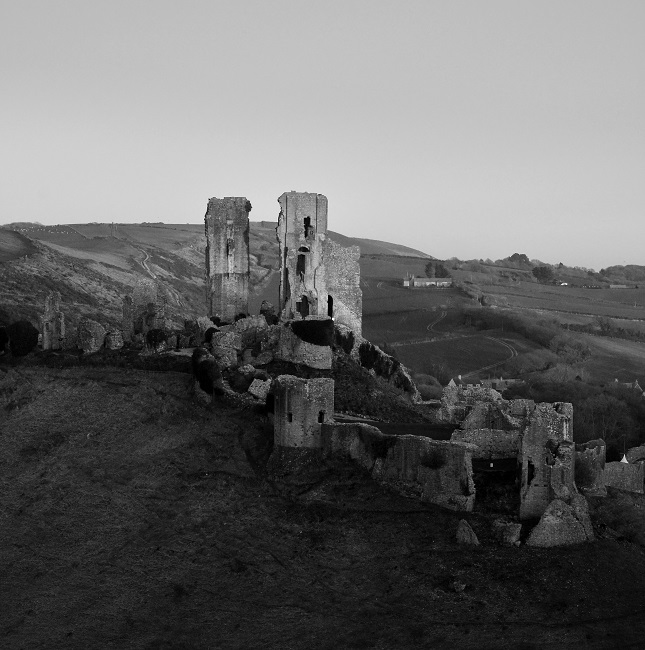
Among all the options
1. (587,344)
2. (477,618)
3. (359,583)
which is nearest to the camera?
(477,618)

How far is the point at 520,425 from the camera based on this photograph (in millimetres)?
33094

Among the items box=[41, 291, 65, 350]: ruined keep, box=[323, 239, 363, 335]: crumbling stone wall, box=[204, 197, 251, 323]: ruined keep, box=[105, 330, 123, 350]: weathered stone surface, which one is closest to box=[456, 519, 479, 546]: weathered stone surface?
box=[323, 239, 363, 335]: crumbling stone wall

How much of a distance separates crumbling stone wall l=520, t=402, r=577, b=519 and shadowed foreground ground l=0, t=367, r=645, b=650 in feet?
4.59

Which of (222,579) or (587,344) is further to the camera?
(587,344)

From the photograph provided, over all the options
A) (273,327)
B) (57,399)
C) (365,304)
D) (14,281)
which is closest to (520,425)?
(273,327)

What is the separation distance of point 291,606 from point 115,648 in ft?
13.4

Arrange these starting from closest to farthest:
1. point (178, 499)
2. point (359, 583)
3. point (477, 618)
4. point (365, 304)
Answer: point (477, 618)
point (359, 583)
point (178, 499)
point (365, 304)


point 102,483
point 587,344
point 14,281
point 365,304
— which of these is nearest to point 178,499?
point 102,483

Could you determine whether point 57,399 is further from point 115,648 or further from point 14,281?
point 14,281

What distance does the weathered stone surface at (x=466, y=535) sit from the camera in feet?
89.2

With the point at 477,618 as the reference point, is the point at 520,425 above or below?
above

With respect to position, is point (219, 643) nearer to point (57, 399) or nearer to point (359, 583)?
point (359, 583)

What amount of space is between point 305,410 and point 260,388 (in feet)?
21.0

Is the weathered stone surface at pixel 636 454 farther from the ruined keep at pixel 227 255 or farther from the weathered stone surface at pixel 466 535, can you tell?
the ruined keep at pixel 227 255
